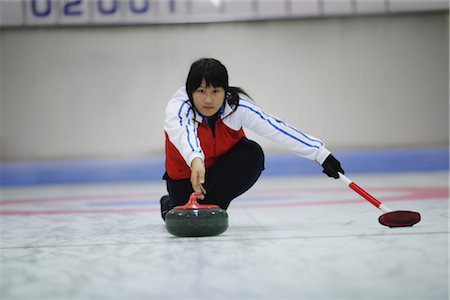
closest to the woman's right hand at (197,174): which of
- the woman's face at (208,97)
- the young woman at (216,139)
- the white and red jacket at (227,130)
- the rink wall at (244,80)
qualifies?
the young woman at (216,139)

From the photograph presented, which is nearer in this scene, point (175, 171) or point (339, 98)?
point (175, 171)

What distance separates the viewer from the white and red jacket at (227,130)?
6.24 ft

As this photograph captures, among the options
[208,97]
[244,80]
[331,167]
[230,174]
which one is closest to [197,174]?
[208,97]

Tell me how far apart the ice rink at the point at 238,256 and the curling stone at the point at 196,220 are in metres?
0.03

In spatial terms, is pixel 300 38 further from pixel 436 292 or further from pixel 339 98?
pixel 436 292

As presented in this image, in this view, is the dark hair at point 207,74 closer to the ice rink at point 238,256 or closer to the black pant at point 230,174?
the black pant at point 230,174

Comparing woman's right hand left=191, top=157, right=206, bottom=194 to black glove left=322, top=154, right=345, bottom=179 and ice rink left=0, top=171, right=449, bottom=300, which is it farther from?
black glove left=322, top=154, right=345, bottom=179

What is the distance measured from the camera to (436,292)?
1.07 metres

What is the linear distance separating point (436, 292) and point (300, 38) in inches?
199

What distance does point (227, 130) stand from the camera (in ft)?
6.74

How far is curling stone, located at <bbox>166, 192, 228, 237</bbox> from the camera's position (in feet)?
5.78

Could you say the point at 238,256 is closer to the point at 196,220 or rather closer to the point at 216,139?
the point at 196,220

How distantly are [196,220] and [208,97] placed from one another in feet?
1.37

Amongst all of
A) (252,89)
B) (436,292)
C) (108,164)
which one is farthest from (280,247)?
(252,89)
